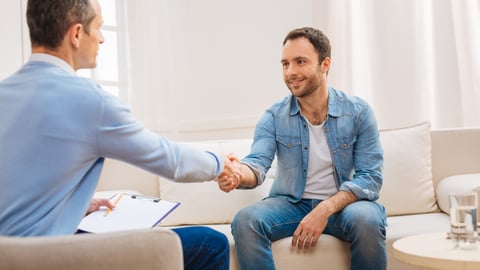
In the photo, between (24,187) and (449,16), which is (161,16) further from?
(24,187)

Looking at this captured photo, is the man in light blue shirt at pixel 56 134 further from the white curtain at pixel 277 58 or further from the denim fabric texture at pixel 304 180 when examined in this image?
the white curtain at pixel 277 58

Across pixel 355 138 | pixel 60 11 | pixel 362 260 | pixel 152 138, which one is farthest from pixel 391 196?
pixel 60 11

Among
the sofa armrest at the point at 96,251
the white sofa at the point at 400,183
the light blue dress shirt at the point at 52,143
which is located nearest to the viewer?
the sofa armrest at the point at 96,251

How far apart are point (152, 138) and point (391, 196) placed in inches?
63.6

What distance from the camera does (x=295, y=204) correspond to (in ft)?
8.22

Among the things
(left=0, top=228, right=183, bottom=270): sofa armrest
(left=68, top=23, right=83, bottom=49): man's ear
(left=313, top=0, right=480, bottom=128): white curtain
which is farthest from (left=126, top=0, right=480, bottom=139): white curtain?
(left=0, top=228, right=183, bottom=270): sofa armrest

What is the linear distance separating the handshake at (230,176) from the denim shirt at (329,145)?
0.39ft

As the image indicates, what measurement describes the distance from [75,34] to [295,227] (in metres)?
1.26

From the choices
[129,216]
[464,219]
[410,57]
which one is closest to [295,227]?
[464,219]

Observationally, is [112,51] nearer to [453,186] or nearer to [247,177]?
[247,177]

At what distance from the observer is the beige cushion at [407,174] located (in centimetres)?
277

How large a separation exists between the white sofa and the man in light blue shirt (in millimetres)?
1220

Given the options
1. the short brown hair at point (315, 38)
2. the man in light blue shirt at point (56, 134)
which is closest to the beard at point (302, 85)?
the short brown hair at point (315, 38)

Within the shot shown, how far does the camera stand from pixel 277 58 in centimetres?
390
